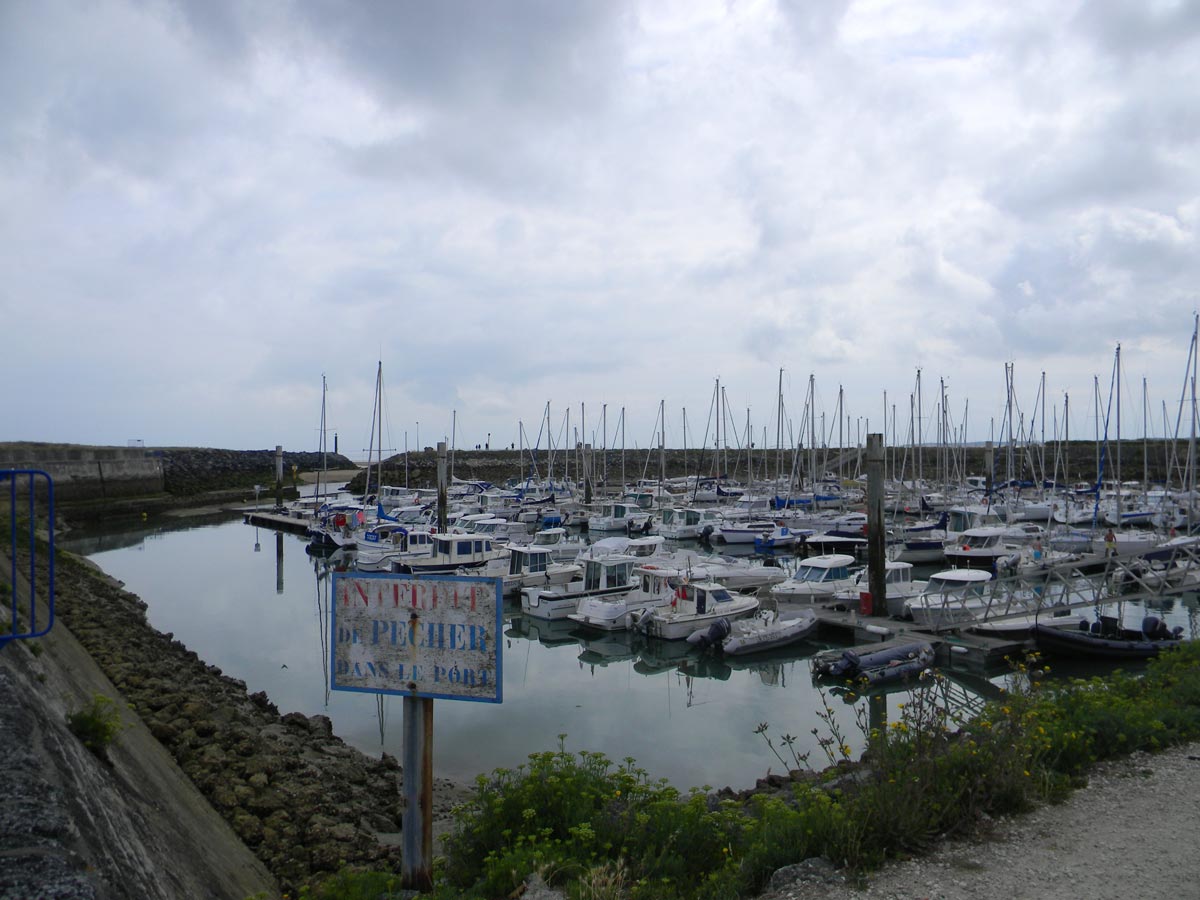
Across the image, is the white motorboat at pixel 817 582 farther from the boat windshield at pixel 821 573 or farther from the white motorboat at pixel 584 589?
the white motorboat at pixel 584 589

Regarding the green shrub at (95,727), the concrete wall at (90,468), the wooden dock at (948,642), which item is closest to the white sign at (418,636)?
the green shrub at (95,727)

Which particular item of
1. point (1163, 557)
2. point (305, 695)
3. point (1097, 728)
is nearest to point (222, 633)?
point (305, 695)

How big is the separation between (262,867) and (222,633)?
19.5 m

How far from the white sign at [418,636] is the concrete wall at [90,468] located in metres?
55.8

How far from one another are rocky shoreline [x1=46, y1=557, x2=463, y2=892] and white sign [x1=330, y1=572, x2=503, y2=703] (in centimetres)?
364

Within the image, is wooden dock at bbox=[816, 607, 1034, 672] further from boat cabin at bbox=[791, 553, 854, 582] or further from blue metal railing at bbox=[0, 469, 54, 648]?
blue metal railing at bbox=[0, 469, 54, 648]

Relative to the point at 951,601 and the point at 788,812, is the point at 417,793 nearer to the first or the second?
the point at 788,812

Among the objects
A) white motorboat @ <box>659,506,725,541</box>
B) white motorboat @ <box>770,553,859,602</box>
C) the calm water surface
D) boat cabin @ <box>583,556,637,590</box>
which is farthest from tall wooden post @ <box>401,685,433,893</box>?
white motorboat @ <box>659,506,725,541</box>

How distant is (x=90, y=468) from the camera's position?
207 feet

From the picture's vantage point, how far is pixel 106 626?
19.4 metres

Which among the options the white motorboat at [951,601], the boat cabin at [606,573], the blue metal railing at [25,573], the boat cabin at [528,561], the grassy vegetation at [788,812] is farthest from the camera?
the boat cabin at [528,561]

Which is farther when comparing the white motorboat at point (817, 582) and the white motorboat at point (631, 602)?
the white motorboat at point (817, 582)

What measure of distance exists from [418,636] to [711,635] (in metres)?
17.6

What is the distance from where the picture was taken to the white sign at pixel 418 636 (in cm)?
638
